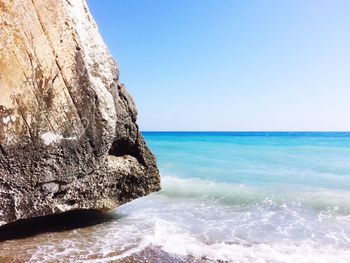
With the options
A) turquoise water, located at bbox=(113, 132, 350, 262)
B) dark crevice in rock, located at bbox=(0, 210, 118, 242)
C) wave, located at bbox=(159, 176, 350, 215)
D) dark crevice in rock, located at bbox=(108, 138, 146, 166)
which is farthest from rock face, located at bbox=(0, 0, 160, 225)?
wave, located at bbox=(159, 176, 350, 215)

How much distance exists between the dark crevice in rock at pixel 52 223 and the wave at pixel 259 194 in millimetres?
3698

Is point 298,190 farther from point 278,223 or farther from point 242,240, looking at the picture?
point 242,240

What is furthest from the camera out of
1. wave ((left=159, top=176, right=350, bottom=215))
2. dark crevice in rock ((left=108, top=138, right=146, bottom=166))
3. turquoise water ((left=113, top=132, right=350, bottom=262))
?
wave ((left=159, top=176, right=350, bottom=215))

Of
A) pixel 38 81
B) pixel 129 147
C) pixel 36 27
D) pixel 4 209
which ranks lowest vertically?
pixel 4 209

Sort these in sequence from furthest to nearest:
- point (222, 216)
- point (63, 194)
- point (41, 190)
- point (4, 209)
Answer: point (222, 216)
point (63, 194)
point (41, 190)
point (4, 209)

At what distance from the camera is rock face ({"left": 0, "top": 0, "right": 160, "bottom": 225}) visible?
16.9 feet

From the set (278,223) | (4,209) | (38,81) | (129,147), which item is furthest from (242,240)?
(38,81)

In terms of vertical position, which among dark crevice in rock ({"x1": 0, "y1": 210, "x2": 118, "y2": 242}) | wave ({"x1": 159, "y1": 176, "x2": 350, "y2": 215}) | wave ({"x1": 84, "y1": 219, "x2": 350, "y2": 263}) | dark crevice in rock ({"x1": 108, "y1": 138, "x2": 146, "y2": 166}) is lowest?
wave ({"x1": 159, "y1": 176, "x2": 350, "y2": 215})

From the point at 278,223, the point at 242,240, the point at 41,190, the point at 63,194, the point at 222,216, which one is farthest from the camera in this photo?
the point at 222,216

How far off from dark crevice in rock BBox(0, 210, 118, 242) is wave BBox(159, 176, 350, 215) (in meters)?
3.70

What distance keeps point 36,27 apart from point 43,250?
3609mm

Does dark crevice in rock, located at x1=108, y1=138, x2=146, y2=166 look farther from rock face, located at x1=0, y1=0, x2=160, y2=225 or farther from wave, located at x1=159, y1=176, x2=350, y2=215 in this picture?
wave, located at x1=159, y1=176, x2=350, y2=215

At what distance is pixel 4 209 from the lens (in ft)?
17.0

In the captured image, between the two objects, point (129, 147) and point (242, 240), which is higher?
point (129, 147)
